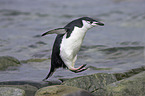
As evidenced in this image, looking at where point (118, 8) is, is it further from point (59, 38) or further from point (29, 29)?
point (59, 38)

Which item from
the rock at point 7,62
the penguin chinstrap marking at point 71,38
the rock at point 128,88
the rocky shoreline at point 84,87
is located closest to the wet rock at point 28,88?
the rocky shoreline at point 84,87

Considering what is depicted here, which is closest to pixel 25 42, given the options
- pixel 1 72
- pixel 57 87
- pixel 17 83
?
pixel 1 72

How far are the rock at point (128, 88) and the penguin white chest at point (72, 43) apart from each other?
845 mm

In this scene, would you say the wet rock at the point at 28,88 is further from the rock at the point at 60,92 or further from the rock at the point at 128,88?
the rock at the point at 128,88

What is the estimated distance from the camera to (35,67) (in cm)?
638

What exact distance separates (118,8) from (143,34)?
18.3 ft

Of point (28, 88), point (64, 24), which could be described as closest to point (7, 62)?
point (28, 88)

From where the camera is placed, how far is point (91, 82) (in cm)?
483

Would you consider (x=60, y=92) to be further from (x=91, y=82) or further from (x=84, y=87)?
(x=91, y=82)

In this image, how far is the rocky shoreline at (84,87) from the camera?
414 centimetres

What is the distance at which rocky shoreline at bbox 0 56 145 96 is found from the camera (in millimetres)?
4145

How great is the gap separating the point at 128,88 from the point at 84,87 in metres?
0.71

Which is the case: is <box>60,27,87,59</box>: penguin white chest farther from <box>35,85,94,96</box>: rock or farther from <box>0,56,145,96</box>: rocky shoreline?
<box>35,85,94,96</box>: rock

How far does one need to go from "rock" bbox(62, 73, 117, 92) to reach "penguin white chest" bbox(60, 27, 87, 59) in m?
0.41
